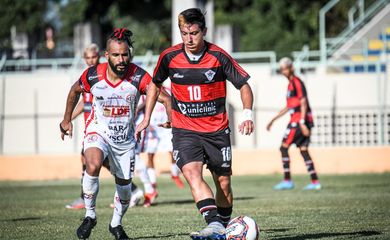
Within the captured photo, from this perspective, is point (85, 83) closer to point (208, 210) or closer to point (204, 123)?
point (204, 123)

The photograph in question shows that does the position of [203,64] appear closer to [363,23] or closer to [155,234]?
[155,234]

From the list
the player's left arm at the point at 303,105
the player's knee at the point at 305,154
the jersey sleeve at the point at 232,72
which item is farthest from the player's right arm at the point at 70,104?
the player's knee at the point at 305,154

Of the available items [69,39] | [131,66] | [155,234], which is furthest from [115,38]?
[69,39]

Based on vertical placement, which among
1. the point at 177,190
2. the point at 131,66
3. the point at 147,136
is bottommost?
the point at 177,190

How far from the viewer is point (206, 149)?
872cm

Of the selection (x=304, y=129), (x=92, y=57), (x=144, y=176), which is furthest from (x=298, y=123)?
(x=92, y=57)

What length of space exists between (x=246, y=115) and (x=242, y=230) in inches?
44.4

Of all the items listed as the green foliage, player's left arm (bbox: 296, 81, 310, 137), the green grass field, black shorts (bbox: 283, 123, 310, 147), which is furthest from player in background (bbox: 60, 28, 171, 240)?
the green foliage

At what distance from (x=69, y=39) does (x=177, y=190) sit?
25.1m

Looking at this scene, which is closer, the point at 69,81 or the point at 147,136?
the point at 147,136

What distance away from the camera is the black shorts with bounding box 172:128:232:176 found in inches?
341

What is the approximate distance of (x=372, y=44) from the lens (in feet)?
97.6

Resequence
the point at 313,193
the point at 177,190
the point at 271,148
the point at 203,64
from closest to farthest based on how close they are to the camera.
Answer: the point at 203,64, the point at 313,193, the point at 177,190, the point at 271,148

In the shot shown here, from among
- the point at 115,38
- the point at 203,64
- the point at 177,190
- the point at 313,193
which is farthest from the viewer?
the point at 177,190
